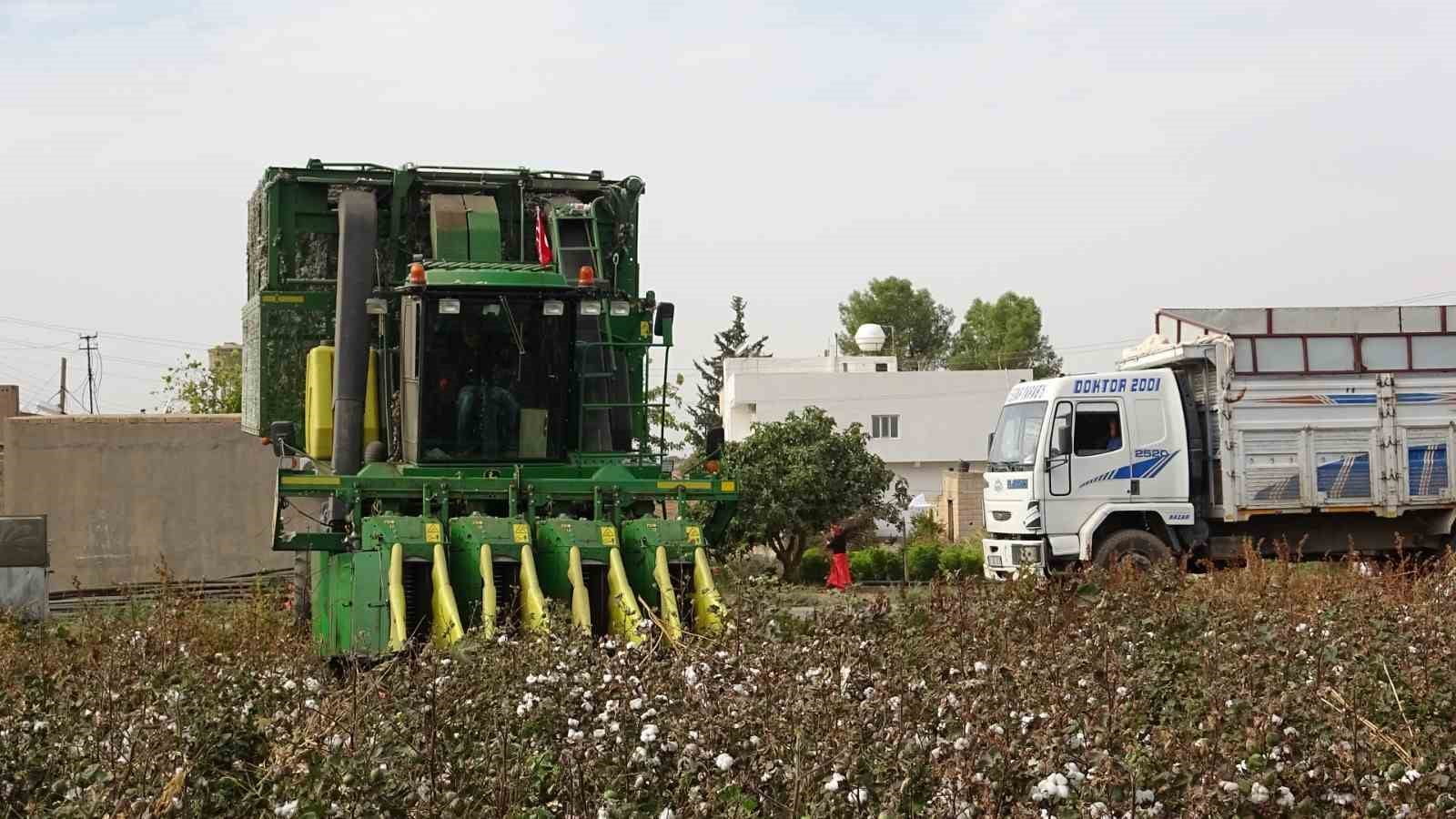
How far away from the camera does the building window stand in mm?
67562

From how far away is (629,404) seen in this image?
13.1m

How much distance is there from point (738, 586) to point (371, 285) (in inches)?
232

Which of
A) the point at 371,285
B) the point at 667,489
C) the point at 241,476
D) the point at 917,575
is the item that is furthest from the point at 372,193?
the point at 917,575

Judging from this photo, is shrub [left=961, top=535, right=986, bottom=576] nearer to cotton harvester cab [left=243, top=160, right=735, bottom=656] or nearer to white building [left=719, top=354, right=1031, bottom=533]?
cotton harvester cab [left=243, top=160, right=735, bottom=656]

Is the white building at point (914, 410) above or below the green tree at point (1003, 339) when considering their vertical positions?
below

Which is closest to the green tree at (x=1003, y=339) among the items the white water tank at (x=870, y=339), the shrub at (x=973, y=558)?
the white water tank at (x=870, y=339)

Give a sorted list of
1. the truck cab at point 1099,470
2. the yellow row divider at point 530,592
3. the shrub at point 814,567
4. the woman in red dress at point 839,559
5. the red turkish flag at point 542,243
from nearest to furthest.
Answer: the yellow row divider at point 530,592
the red turkish flag at point 542,243
the truck cab at point 1099,470
the woman in red dress at point 839,559
the shrub at point 814,567

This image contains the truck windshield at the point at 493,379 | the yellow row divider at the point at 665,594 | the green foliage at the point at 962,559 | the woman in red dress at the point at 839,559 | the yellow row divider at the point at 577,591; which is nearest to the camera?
the yellow row divider at the point at 665,594

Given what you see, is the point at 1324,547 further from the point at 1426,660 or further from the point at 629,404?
the point at 1426,660

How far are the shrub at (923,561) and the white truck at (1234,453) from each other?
1138cm

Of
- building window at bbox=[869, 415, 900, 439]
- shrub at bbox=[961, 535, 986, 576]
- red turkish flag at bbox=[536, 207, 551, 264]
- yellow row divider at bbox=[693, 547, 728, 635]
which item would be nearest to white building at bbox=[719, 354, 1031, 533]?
building window at bbox=[869, 415, 900, 439]

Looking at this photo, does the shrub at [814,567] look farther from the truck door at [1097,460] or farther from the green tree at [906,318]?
the green tree at [906,318]

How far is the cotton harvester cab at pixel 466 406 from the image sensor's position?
1080 cm

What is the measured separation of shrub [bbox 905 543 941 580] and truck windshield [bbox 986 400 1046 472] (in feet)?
37.2
